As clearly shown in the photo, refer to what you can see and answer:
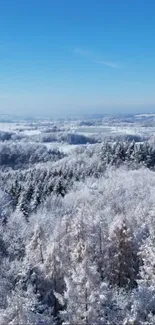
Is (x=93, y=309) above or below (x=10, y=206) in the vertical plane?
above

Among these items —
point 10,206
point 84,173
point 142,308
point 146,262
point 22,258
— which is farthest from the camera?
point 84,173

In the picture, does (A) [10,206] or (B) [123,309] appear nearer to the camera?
(B) [123,309]

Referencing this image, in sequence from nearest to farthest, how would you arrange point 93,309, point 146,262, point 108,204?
point 93,309 → point 146,262 → point 108,204

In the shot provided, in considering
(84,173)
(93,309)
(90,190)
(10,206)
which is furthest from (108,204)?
(93,309)

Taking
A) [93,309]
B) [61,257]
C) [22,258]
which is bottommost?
[22,258]

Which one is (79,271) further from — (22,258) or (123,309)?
(22,258)

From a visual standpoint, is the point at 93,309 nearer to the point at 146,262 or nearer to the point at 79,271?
the point at 79,271
